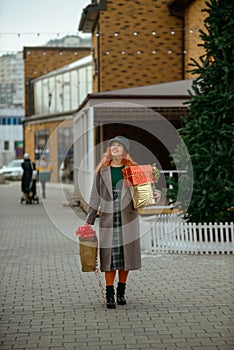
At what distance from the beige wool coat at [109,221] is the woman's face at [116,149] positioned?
171 mm

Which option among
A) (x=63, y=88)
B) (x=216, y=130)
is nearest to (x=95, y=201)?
(x=216, y=130)

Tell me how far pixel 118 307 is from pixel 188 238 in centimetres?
444

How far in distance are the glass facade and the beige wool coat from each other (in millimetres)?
27654

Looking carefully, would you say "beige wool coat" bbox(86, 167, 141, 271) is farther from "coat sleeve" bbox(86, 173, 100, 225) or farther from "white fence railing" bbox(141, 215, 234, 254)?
"white fence railing" bbox(141, 215, 234, 254)

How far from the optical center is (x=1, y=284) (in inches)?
360

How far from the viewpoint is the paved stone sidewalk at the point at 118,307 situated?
6.31m

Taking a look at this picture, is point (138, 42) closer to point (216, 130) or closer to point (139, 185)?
point (216, 130)

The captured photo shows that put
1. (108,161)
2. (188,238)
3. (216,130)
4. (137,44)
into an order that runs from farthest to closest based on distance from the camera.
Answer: (137,44)
(188,238)
(216,130)
(108,161)

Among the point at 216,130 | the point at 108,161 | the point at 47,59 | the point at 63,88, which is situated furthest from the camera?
the point at 47,59

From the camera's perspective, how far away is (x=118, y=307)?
7.65 metres

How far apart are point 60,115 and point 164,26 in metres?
16.8

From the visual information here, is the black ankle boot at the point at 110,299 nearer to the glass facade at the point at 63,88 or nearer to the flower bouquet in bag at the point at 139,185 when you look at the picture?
the flower bouquet in bag at the point at 139,185

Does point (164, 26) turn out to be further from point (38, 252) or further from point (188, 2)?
point (38, 252)

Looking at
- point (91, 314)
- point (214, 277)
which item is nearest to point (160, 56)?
point (214, 277)
